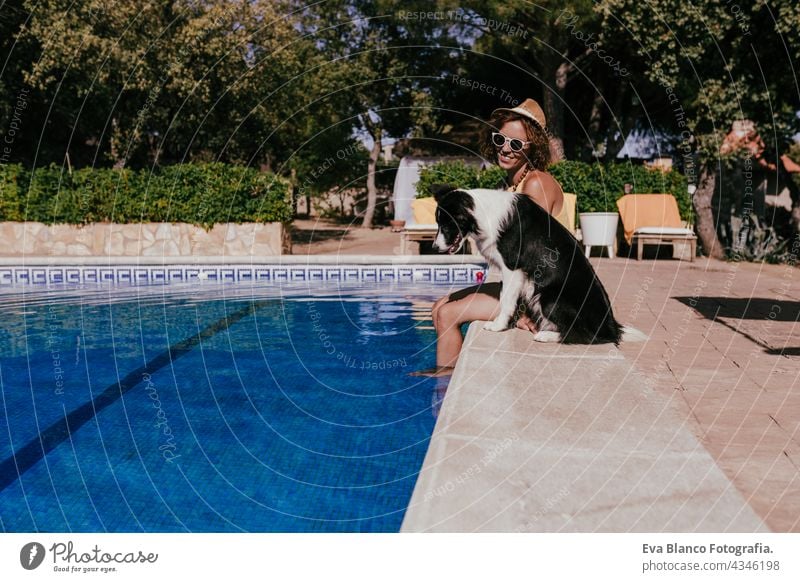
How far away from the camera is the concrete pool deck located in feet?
7.56

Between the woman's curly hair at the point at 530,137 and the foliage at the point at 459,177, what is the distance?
1131 centimetres

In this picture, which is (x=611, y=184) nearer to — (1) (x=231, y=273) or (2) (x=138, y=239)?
(1) (x=231, y=273)

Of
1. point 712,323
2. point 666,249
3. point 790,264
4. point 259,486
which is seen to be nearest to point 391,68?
point 666,249

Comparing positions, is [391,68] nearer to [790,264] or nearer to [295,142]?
[295,142]

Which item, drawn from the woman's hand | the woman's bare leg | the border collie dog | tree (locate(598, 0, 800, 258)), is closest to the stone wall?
tree (locate(598, 0, 800, 258))

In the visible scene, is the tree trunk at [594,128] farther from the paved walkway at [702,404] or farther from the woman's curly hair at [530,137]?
the woman's curly hair at [530,137]

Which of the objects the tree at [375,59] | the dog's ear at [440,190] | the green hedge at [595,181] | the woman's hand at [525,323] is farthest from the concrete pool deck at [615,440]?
the tree at [375,59]

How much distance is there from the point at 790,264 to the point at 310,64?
1905 centimetres

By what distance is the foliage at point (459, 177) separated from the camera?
1667 centimetres

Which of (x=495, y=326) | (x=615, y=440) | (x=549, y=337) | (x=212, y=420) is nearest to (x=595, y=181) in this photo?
(x=495, y=326)

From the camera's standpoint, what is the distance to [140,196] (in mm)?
16688

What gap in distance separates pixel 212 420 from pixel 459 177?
1262 cm

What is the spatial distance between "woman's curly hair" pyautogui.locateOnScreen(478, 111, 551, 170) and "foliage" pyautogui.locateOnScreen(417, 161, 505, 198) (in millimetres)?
11309

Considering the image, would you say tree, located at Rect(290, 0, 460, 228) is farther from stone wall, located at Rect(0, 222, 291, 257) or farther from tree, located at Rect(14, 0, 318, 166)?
stone wall, located at Rect(0, 222, 291, 257)
